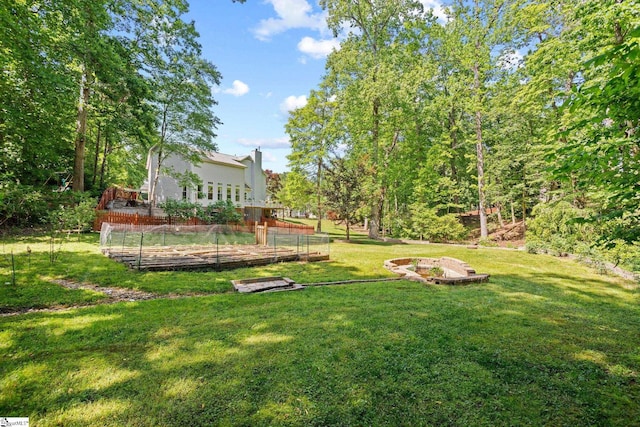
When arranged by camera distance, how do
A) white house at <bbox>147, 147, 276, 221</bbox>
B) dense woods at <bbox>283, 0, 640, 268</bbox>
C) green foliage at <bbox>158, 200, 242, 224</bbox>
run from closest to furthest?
dense woods at <bbox>283, 0, 640, 268</bbox> → green foliage at <bbox>158, 200, 242, 224</bbox> → white house at <bbox>147, 147, 276, 221</bbox>

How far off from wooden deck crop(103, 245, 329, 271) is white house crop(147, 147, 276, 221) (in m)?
13.1

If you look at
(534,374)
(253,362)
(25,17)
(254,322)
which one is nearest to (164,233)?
(25,17)

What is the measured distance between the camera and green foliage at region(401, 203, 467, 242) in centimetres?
2006

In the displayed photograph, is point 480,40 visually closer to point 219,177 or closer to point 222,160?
point 222,160

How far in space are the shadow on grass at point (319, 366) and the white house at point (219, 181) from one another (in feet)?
66.5

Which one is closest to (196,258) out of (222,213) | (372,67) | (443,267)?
(443,267)

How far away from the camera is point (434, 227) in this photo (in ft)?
66.6

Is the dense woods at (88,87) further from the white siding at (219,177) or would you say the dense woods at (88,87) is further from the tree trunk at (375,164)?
the tree trunk at (375,164)

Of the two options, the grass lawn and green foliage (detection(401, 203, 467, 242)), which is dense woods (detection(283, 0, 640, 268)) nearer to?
green foliage (detection(401, 203, 467, 242))

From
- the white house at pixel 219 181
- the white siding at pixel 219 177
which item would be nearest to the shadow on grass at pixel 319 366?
the white siding at pixel 219 177

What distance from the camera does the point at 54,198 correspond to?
1455 cm

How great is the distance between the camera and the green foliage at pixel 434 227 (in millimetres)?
20061

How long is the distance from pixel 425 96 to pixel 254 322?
24.8 meters

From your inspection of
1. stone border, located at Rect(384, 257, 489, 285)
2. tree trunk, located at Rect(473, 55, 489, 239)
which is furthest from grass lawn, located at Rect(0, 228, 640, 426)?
tree trunk, located at Rect(473, 55, 489, 239)
